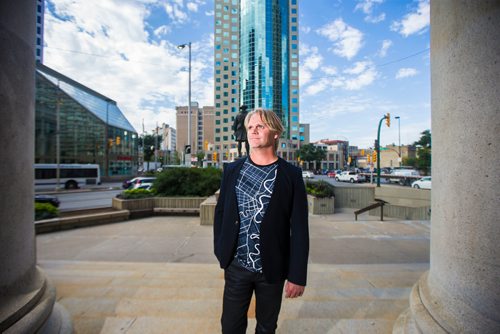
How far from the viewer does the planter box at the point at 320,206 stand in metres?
11.7

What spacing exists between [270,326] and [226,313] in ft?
1.14

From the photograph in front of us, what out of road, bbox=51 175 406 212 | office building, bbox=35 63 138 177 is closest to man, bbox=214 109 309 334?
road, bbox=51 175 406 212

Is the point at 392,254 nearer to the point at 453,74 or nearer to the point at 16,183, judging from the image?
the point at 453,74

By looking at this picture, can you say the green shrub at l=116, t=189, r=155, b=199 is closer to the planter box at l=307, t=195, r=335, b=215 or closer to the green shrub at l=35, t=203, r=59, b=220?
the green shrub at l=35, t=203, r=59, b=220

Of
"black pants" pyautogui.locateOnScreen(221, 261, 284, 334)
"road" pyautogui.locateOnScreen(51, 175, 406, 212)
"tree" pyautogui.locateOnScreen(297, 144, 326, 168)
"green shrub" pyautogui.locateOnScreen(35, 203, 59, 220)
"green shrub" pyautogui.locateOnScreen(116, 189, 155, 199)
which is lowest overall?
"road" pyautogui.locateOnScreen(51, 175, 406, 212)


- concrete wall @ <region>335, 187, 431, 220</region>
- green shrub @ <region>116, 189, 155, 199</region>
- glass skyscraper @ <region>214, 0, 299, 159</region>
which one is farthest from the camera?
glass skyscraper @ <region>214, 0, 299, 159</region>

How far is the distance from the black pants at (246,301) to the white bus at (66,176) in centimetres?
3054

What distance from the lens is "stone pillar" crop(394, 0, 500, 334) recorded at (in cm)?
156

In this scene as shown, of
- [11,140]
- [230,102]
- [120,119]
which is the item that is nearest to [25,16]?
[11,140]

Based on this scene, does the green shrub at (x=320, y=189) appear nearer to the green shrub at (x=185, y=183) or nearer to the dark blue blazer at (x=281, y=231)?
the green shrub at (x=185, y=183)

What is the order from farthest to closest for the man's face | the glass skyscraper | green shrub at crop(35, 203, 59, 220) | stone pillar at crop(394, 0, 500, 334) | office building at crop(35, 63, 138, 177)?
the glass skyscraper, office building at crop(35, 63, 138, 177), green shrub at crop(35, 203, 59, 220), the man's face, stone pillar at crop(394, 0, 500, 334)

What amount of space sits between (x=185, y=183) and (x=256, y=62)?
221 feet

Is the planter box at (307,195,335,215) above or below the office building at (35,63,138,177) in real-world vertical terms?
below

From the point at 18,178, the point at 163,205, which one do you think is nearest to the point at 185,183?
the point at 163,205
